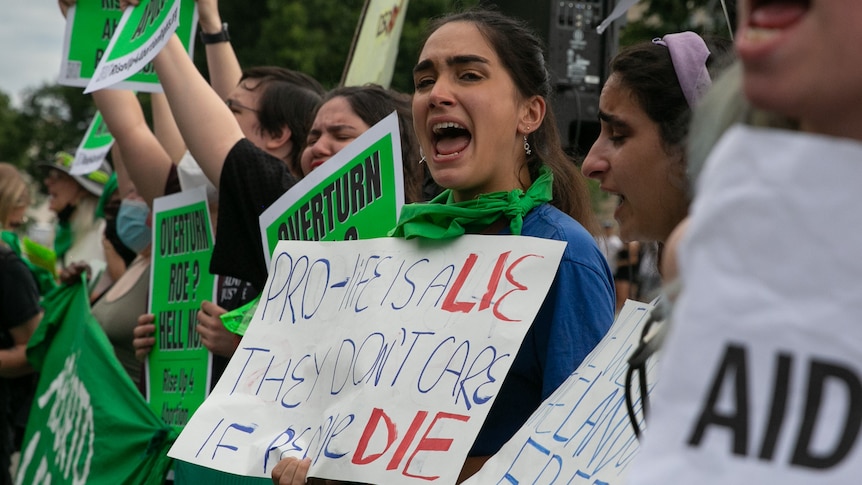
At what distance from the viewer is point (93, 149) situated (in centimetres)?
607

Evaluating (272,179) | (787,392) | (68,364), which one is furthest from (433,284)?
(68,364)

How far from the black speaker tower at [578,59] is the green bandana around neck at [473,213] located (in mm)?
3086

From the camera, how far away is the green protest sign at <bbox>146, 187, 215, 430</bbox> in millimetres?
3988

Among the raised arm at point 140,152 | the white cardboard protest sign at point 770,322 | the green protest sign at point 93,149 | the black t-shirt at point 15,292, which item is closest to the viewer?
the white cardboard protest sign at point 770,322

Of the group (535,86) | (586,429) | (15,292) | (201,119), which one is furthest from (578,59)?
(586,429)

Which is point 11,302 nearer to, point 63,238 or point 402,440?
point 63,238

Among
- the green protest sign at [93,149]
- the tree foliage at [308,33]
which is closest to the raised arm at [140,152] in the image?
the green protest sign at [93,149]

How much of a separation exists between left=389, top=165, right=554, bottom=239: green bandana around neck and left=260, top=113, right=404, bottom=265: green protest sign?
0.33 metres

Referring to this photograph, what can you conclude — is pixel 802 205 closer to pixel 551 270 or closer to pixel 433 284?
pixel 551 270

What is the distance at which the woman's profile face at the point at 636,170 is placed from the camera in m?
2.27

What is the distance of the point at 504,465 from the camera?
7.23 feet

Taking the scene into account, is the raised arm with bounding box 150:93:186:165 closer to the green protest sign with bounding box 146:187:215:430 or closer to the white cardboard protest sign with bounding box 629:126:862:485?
the green protest sign with bounding box 146:187:215:430

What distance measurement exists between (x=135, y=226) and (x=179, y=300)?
4.81 ft

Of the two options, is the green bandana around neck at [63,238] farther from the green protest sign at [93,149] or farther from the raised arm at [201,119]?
the raised arm at [201,119]
